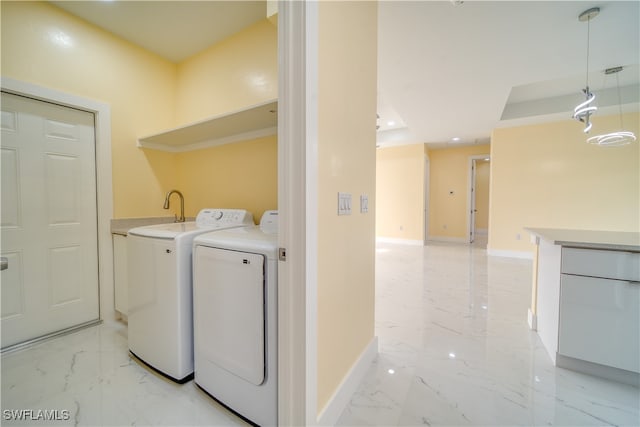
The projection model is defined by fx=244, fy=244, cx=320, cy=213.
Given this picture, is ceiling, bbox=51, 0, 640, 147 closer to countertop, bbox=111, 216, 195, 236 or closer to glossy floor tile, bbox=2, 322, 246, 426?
countertop, bbox=111, 216, 195, 236

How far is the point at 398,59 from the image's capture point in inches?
99.3

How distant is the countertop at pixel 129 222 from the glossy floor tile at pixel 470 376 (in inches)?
94.2

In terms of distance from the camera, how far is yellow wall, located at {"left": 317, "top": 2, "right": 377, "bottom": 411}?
1099 millimetres

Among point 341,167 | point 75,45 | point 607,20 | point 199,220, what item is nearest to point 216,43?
point 75,45

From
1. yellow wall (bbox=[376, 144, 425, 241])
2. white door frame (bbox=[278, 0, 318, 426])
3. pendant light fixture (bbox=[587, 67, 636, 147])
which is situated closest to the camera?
white door frame (bbox=[278, 0, 318, 426])

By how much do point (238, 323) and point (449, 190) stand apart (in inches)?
279

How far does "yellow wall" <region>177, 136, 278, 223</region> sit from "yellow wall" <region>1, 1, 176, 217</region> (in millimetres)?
306

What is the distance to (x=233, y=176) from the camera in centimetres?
237

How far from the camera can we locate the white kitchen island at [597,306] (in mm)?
1370

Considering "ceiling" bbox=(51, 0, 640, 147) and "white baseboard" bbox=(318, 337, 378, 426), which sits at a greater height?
"ceiling" bbox=(51, 0, 640, 147)

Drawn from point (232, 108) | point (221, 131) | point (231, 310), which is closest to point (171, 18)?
point (232, 108)

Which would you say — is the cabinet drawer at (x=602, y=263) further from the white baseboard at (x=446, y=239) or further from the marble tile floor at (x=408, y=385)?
the white baseboard at (x=446, y=239)

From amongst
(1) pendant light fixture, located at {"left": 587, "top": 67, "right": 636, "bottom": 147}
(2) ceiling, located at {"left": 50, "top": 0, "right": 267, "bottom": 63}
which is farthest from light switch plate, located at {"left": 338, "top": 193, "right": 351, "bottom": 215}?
(1) pendant light fixture, located at {"left": 587, "top": 67, "right": 636, "bottom": 147}

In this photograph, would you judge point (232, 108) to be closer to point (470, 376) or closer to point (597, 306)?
Answer: point (470, 376)
